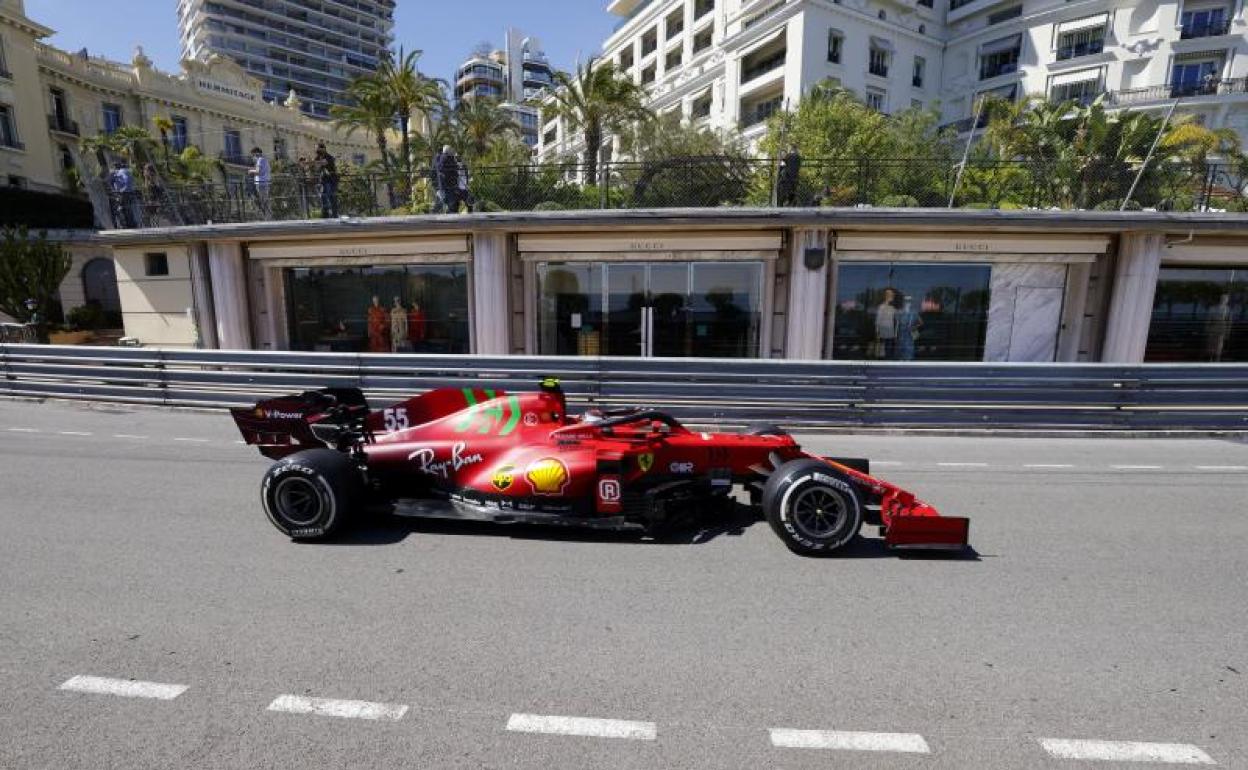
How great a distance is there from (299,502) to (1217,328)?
1760 centimetres

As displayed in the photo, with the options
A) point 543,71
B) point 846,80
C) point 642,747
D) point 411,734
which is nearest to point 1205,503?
point 642,747

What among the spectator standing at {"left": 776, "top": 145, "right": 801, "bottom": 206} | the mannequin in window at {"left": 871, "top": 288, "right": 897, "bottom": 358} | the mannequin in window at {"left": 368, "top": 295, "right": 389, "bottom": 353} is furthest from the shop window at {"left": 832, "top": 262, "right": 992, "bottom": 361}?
the mannequin in window at {"left": 368, "top": 295, "right": 389, "bottom": 353}

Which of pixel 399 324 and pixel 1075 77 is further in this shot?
pixel 1075 77

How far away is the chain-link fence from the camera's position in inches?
446

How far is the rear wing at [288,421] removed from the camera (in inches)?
196

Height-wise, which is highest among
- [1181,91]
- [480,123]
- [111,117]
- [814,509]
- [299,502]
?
[1181,91]

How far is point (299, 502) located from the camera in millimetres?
4484

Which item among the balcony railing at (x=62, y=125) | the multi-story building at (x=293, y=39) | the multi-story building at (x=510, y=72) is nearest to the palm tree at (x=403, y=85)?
the balcony railing at (x=62, y=125)

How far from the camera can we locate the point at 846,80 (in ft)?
127

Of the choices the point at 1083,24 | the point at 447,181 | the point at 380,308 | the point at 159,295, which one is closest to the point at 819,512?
the point at 447,181

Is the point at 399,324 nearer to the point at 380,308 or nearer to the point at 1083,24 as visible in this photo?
the point at 380,308

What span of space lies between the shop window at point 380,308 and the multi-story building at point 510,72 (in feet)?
295

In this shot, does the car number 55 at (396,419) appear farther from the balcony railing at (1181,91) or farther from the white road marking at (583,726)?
the balcony railing at (1181,91)

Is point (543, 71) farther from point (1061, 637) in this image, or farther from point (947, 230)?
point (1061, 637)
